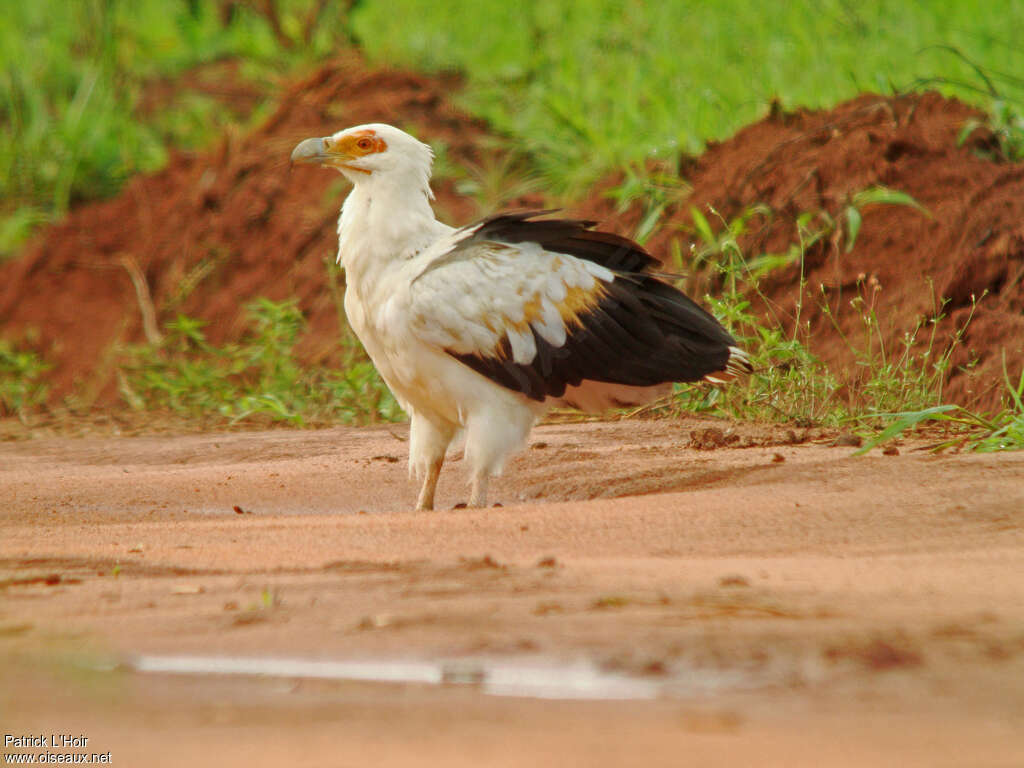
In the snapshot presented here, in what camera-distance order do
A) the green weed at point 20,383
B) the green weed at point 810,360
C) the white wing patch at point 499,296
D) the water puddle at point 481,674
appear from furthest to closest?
1. the green weed at point 20,383
2. the green weed at point 810,360
3. the white wing patch at point 499,296
4. the water puddle at point 481,674

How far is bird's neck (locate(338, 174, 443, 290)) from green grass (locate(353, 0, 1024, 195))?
12.8 feet

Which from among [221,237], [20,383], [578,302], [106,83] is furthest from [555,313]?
[106,83]

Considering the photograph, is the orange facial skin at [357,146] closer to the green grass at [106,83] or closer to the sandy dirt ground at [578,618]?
the sandy dirt ground at [578,618]

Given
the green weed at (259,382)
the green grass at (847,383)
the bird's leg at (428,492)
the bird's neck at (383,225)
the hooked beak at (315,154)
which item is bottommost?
the green weed at (259,382)

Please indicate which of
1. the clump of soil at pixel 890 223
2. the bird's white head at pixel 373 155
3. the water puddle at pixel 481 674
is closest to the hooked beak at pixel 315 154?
the bird's white head at pixel 373 155

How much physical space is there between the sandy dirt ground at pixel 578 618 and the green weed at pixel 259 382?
2.79 meters

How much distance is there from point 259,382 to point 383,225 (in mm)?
4021

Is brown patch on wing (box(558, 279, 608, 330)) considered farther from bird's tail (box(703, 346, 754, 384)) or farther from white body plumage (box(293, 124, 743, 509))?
bird's tail (box(703, 346, 754, 384))

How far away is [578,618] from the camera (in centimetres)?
279

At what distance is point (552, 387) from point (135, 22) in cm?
1100

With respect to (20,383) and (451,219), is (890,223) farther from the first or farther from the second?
(20,383)

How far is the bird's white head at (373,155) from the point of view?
555 centimetres

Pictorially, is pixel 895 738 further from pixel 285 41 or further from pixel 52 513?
pixel 285 41

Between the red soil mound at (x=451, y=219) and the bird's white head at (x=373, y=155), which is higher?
the bird's white head at (x=373, y=155)
